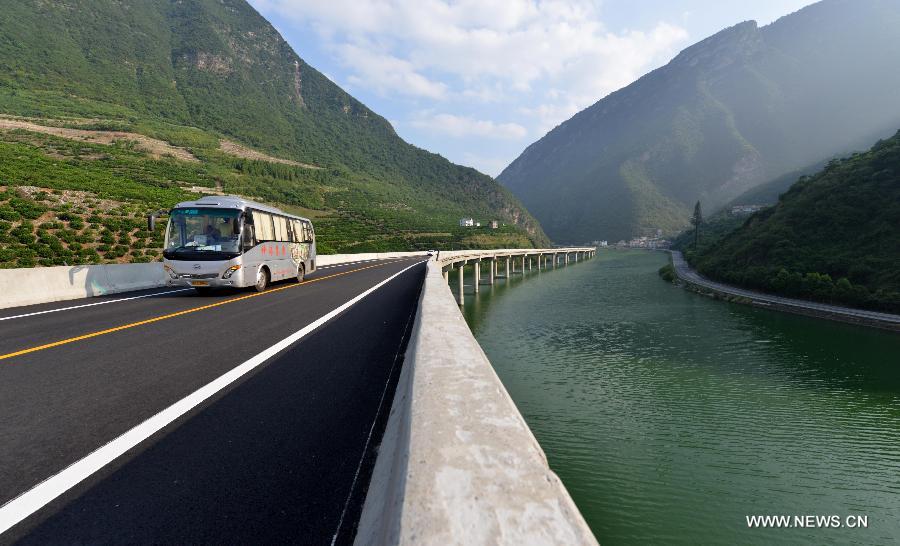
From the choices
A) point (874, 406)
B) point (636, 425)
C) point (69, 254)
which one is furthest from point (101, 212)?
point (874, 406)

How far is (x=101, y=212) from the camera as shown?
3622cm

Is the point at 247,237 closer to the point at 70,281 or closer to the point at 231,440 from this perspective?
the point at 70,281

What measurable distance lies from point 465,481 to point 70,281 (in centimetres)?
1668

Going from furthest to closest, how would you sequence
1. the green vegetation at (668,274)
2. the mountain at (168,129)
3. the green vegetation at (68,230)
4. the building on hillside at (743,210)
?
the building on hillside at (743,210) → the mountain at (168,129) → the green vegetation at (668,274) → the green vegetation at (68,230)

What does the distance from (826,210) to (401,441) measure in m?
54.7

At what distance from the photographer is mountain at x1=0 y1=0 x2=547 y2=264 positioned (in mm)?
72812

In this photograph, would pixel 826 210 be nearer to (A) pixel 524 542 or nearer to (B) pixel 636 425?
(B) pixel 636 425

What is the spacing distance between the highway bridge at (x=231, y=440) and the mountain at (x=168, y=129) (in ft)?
150

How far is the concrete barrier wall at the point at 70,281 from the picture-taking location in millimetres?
11375

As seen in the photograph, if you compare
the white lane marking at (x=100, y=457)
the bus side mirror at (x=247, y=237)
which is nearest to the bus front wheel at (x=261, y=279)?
the bus side mirror at (x=247, y=237)

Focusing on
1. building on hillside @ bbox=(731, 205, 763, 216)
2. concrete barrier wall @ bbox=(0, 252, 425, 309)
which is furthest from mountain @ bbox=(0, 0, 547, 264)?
building on hillside @ bbox=(731, 205, 763, 216)

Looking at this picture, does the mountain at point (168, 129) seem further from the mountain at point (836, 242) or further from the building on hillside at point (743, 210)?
the building on hillside at point (743, 210)

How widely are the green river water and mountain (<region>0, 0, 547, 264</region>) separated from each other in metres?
46.8

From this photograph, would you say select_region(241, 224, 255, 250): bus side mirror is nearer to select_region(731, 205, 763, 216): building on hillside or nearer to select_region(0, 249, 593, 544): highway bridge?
select_region(0, 249, 593, 544): highway bridge
